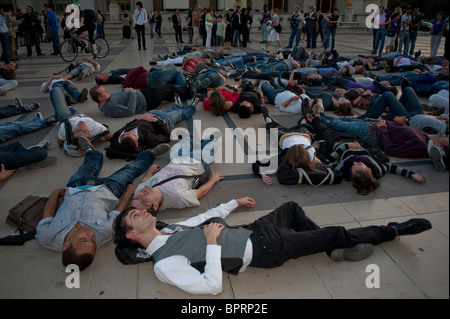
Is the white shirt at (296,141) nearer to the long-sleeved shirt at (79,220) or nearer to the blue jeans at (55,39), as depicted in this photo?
the long-sleeved shirt at (79,220)

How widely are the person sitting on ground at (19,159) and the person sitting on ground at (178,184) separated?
187cm

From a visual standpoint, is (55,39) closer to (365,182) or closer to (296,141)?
(296,141)

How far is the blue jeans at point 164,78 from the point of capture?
311 inches

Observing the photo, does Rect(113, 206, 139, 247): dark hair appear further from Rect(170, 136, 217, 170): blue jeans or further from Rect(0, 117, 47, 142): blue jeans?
Rect(0, 117, 47, 142): blue jeans

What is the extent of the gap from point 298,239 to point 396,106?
13.8 ft

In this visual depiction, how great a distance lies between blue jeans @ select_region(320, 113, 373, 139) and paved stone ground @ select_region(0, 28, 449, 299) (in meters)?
0.71

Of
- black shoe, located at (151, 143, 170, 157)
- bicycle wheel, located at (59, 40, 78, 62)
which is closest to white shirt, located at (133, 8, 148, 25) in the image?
bicycle wheel, located at (59, 40, 78, 62)

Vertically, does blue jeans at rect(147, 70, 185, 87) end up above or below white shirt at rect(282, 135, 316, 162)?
above

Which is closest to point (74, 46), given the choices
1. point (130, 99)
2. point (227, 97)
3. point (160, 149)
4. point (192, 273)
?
point (130, 99)

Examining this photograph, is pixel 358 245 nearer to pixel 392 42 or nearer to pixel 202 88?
pixel 202 88

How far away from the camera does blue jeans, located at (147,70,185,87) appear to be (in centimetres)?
789

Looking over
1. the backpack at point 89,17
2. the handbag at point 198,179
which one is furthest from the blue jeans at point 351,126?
the backpack at point 89,17

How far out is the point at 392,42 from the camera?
14.2 metres

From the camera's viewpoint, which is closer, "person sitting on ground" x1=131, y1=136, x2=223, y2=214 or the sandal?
"person sitting on ground" x1=131, y1=136, x2=223, y2=214
